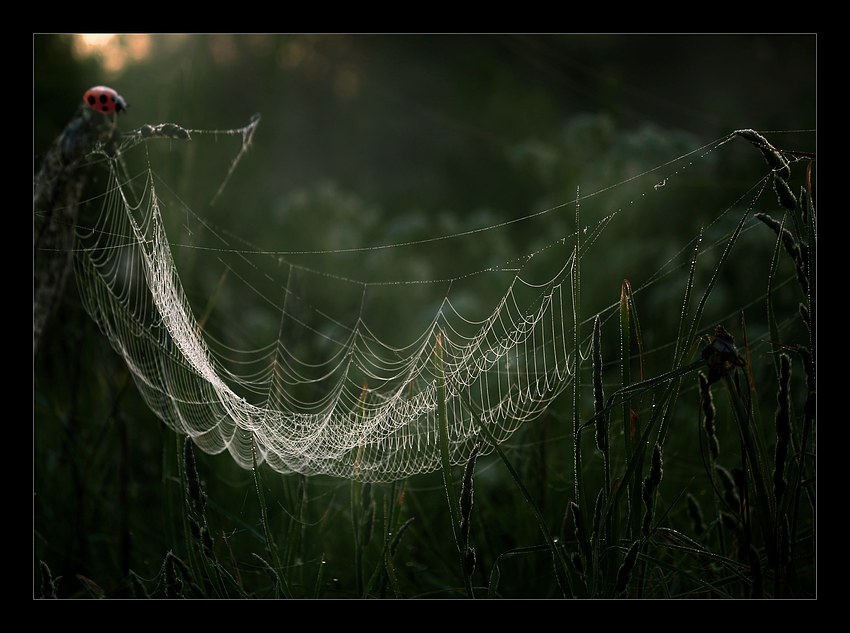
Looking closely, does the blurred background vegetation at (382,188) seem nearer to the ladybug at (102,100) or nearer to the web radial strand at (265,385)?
the web radial strand at (265,385)

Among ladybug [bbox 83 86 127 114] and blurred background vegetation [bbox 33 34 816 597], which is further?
blurred background vegetation [bbox 33 34 816 597]

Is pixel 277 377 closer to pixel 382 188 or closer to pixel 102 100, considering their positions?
pixel 102 100

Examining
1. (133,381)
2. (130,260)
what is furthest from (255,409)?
(130,260)

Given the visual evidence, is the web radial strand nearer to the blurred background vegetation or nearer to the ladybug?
the blurred background vegetation

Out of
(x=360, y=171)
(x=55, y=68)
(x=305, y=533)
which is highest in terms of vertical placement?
(x=360, y=171)

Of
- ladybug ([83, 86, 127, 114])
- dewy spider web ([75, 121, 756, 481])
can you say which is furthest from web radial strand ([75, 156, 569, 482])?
ladybug ([83, 86, 127, 114])

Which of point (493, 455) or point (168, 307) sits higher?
point (168, 307)

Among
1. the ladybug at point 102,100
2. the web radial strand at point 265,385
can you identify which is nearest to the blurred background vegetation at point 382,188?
the web radial strand at point 265,385

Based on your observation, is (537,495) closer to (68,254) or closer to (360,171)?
(68,254)
